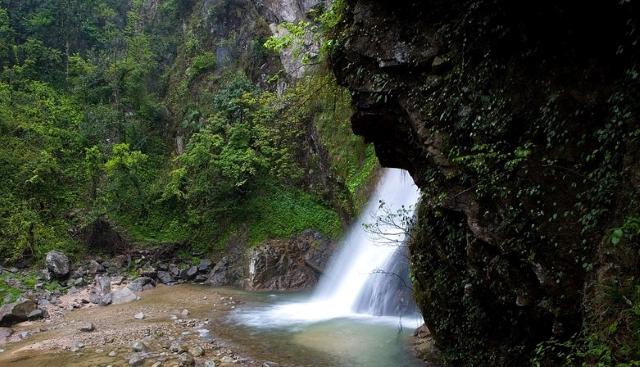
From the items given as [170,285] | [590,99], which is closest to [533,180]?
[590,99]

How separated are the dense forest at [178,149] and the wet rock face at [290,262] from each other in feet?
2.28

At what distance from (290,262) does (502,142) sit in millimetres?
13114

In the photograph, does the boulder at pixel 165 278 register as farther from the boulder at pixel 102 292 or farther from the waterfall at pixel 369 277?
the waterfall at pixel 369 277

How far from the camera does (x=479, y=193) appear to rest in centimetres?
504

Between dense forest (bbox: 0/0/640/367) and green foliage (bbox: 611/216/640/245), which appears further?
dense forest (bbox: 0/0/640/367)

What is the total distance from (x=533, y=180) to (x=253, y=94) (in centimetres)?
1740

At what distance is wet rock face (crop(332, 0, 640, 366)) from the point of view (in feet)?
13.3

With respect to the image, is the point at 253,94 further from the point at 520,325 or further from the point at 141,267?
the point at 520,325

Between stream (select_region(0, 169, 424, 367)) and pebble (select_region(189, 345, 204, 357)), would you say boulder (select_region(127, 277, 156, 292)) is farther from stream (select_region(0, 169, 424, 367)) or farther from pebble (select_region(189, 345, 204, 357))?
pebble (select_region(189, 345, 204, 357))

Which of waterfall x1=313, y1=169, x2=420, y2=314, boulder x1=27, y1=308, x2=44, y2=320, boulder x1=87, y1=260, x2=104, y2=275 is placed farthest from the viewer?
boulder x1=87, y1=260, x2=104, y2=275

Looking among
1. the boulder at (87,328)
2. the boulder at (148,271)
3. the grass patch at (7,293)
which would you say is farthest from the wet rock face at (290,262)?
the grass patch at (7,293)

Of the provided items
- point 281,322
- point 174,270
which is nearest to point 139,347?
point 281,322

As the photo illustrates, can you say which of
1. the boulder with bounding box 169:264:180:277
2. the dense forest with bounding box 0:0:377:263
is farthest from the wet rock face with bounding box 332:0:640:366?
the boulder with bounding box 169:264:180:277

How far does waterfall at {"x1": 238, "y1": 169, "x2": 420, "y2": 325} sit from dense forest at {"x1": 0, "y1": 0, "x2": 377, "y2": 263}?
1.45 m
